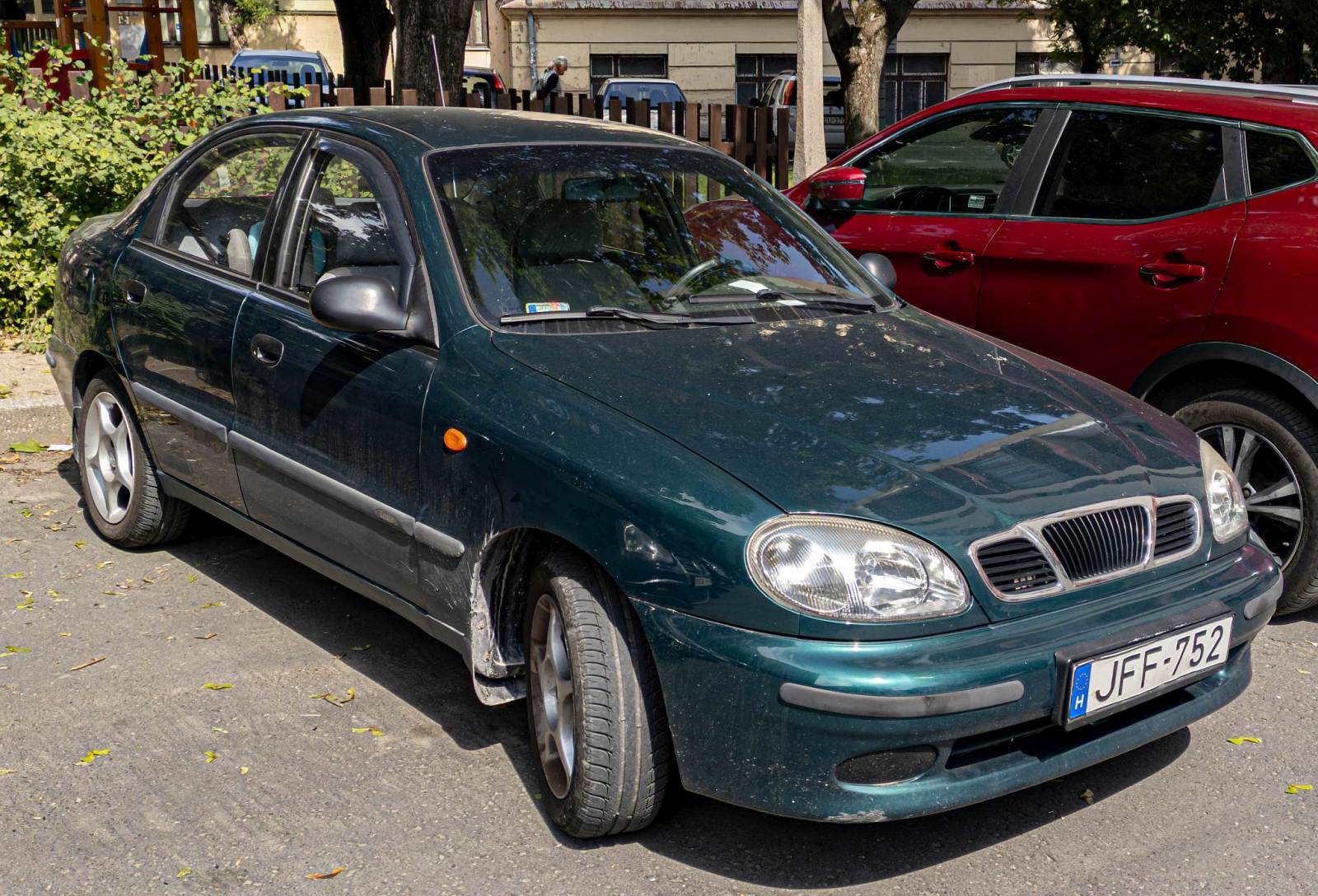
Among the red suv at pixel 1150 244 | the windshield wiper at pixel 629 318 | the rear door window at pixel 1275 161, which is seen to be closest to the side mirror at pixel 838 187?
the red suv at pixel 1150 244

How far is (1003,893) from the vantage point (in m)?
3.20

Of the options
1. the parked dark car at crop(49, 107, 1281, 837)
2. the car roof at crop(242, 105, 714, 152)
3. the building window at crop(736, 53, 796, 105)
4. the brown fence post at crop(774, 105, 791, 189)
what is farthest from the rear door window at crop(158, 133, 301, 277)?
the building window at crop(736, 53, 796, 105)

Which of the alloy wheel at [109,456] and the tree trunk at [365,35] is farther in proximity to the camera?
the tree trunk at [365,35]

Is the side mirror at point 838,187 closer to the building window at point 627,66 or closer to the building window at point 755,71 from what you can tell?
the building window at point 627,66

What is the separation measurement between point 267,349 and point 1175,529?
262cm

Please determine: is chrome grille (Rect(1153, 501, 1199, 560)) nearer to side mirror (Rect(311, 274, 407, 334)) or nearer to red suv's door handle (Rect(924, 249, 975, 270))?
side mirror (Rect(311, 274, 407, 334))

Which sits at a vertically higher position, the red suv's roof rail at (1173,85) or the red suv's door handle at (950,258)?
the red suv's roof rail at (1173,85)

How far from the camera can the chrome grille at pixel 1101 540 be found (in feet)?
10.4

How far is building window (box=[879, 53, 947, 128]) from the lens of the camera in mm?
35375

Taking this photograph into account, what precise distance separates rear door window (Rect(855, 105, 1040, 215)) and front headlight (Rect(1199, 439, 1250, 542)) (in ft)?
7.20

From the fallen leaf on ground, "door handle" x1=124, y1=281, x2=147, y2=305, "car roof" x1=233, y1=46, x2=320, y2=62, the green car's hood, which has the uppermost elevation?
"car roof" x1=233, y1=46, x2=320, y2=62

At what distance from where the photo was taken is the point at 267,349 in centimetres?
429

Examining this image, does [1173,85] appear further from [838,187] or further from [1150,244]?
[838,187]

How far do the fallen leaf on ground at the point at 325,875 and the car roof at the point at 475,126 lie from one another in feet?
6.84
